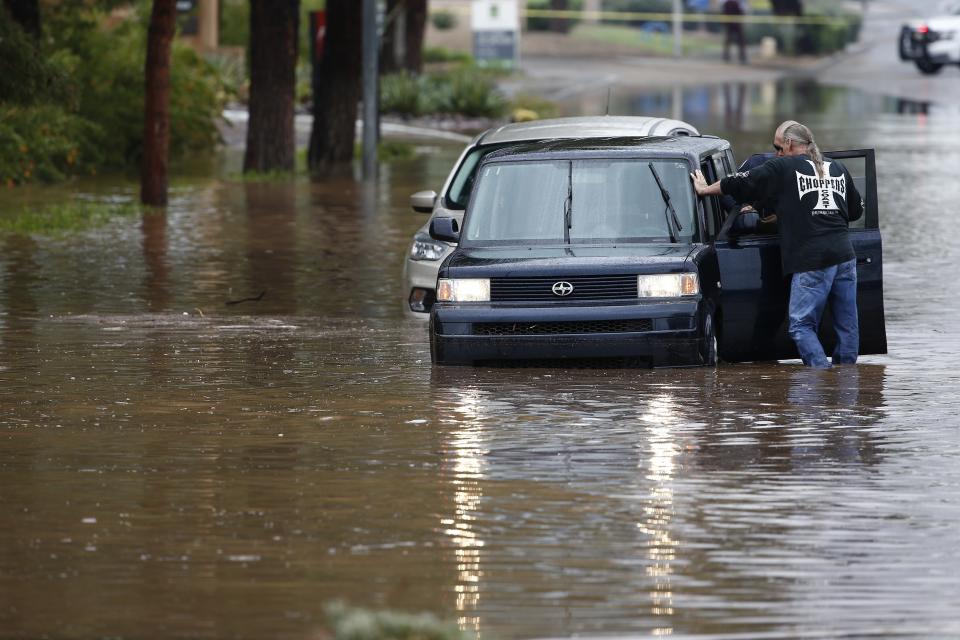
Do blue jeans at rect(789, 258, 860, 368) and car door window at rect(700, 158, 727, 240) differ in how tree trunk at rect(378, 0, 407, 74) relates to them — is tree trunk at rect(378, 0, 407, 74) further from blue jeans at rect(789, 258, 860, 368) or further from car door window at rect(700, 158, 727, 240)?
blue jeans at rect(789, 258, 860, 368)

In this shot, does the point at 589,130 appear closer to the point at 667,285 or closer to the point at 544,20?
the point at 667,285

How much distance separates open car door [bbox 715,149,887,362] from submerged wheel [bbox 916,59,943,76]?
46647 millimetres

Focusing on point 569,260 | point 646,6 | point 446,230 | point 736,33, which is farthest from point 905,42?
point 569,260

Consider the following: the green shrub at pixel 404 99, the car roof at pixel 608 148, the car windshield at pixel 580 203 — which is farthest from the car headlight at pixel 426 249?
the green shrub at pixel 404 99

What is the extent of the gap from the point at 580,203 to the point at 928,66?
47.7 metres

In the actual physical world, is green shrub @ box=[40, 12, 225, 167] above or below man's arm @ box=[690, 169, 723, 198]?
above

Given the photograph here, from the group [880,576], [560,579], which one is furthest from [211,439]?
[880,576]

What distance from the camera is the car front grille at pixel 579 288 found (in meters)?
11.9

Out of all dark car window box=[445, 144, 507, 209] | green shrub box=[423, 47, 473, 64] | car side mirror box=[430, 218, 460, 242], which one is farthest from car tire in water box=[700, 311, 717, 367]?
green shrub box=[423, 47, 473, 64]

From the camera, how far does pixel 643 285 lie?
11.9m

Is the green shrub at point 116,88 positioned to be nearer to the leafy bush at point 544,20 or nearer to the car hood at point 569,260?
the car hood at point 569,260

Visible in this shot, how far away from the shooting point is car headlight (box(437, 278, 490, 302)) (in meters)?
12.0

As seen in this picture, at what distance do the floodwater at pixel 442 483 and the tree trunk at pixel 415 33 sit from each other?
100 feet

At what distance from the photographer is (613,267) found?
39.0 ft
